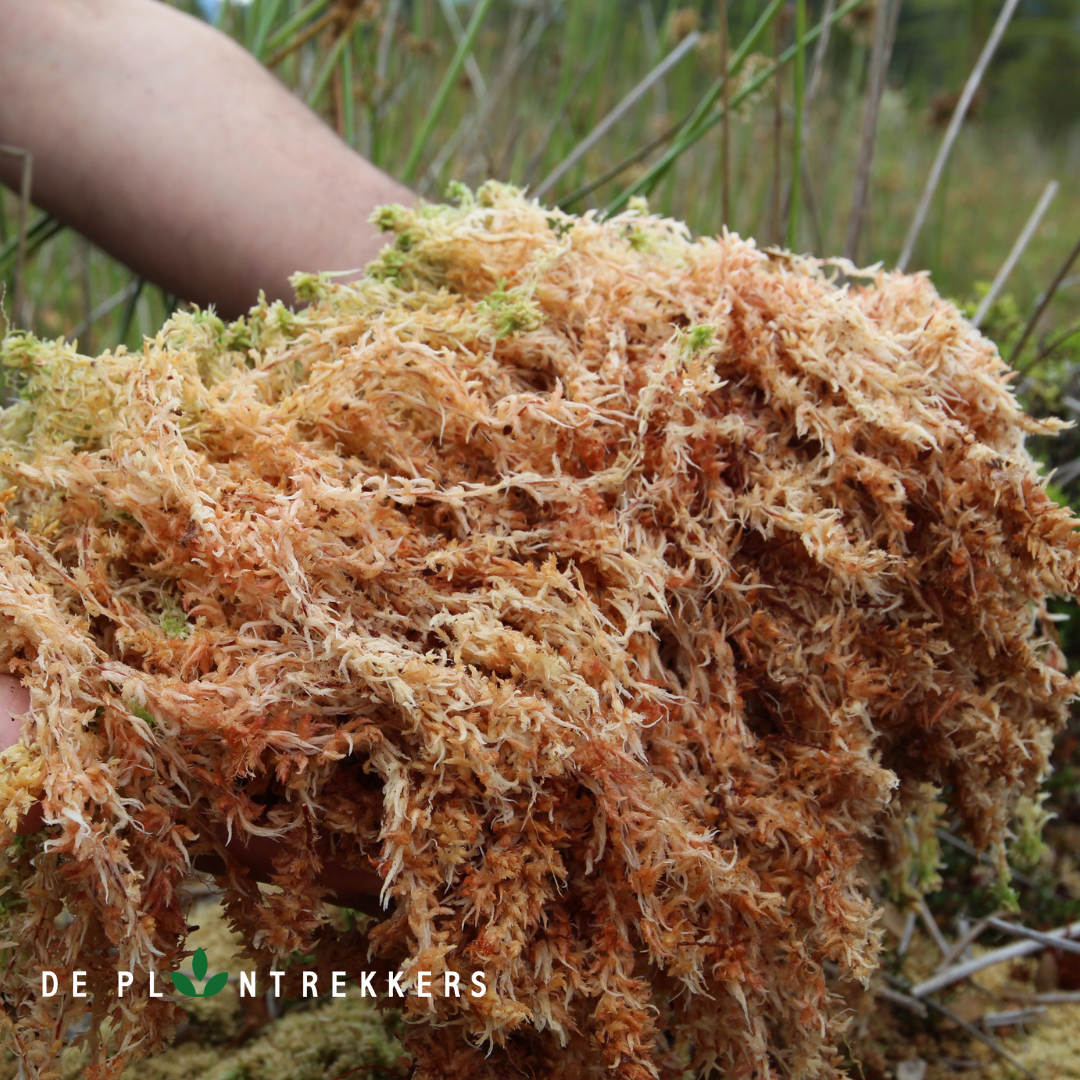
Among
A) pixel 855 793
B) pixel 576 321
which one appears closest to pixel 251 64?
pixel 576 321

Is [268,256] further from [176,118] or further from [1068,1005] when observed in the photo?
[1068,1005]

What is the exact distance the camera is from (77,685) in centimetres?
56

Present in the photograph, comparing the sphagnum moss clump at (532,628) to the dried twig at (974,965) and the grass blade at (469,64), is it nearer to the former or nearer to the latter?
the dried twig at (974,965)

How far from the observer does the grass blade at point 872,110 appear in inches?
50.3

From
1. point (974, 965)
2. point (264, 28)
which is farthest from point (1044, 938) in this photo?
point (264, 28)

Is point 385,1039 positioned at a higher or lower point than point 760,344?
lower

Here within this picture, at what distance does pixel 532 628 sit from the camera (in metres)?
0.63

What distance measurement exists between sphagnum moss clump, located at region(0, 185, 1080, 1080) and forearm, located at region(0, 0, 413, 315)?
329 mm

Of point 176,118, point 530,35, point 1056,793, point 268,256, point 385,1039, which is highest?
point 530,35

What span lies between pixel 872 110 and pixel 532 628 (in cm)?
109

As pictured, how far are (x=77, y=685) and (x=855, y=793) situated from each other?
588 mm

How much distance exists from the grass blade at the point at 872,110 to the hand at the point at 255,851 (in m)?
1.09

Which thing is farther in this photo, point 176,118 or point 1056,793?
point 1056,793

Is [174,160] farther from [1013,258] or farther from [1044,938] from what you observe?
[1044,938]
